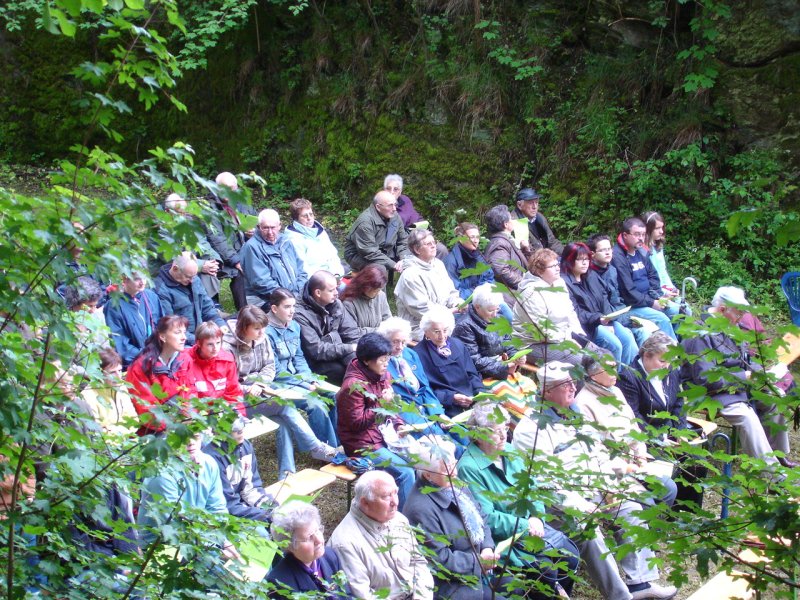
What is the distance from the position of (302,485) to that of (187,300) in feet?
6.10

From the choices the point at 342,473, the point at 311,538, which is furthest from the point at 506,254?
the point at 311,538

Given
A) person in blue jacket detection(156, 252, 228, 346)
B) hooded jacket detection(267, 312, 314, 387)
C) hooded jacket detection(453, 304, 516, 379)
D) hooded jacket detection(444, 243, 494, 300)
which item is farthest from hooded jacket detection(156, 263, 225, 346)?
hooded jacket detection(444, 243, 494, 300)

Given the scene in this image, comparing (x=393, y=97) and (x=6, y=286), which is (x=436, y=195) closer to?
(x=393, y=97)

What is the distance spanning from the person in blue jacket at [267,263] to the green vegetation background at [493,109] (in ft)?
8.73

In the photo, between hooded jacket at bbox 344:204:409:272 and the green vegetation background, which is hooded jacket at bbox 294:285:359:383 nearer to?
hooded jacket at bbox 344:204:409:272

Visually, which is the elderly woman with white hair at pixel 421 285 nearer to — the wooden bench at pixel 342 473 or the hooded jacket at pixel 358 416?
the hooded jacket at pixel 358 416

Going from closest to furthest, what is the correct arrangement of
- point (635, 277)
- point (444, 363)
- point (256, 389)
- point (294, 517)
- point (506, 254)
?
point (294, 517) → point (256, 389) → point (444, 363) → point (506, 254) → point (635, 277)

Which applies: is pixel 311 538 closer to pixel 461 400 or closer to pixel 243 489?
pixel 243 489

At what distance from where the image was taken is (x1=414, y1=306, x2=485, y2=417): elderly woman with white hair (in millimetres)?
5828

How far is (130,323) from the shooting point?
5.61 metres

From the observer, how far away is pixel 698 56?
984 cm

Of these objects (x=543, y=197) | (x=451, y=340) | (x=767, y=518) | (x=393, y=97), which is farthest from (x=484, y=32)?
(x=767, y=518)

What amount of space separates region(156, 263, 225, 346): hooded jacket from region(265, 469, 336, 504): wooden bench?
148cm

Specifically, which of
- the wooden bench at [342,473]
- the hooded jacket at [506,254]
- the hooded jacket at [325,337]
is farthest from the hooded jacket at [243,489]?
the hooded jacket at [506,254]
